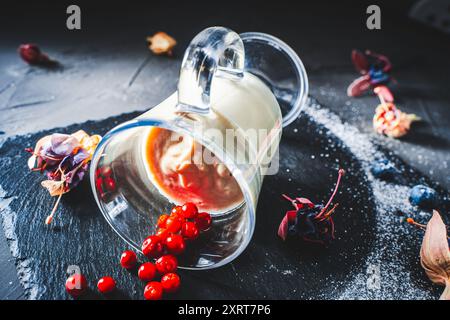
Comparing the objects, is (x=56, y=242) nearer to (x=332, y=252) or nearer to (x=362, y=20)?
A: (x=332, y=252)

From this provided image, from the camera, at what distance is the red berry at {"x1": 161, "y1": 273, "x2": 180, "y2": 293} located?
61 centimetres

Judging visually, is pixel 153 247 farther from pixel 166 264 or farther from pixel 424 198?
pixel 424 198

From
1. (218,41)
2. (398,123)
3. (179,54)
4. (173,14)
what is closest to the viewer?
(218,41)

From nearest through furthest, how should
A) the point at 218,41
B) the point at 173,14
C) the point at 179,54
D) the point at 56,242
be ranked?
1. the point at 218,41
2. the point at 56,242
3. the point at 179,54
4. the point at 173,14

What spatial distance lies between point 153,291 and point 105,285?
0.23 feet

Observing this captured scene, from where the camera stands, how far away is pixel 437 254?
673mm

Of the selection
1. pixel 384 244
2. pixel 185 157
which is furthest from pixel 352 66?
pixel 185 157

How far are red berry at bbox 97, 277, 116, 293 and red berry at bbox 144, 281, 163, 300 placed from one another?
50 millimetres

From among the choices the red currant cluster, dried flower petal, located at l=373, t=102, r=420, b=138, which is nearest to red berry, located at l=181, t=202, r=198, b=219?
the red currant cluster

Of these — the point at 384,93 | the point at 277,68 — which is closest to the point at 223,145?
the point at 277,68

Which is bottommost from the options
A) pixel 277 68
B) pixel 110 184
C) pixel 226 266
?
pixel 226 266
